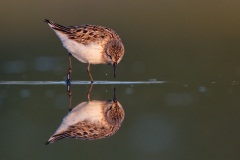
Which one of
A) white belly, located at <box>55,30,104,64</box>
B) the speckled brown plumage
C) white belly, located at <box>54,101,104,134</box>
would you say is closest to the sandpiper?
white belly, located at <box>55,30,104,64</box>

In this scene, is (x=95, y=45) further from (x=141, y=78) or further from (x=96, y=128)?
(x=96, y=128)

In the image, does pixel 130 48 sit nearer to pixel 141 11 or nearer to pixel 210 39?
pixel 210 39

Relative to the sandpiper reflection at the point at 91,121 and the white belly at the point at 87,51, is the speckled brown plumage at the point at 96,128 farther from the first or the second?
the white belly at the point at 87,51

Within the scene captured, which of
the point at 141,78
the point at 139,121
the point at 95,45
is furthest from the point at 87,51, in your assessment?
the point at 139,121

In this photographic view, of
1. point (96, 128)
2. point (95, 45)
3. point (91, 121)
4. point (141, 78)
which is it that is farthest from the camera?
point (141, 78)

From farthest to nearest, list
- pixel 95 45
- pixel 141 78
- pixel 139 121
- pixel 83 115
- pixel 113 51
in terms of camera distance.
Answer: pixel 141 78, pixel 95 45, pixel 113 51, pixel 83 115, pixel 139 121

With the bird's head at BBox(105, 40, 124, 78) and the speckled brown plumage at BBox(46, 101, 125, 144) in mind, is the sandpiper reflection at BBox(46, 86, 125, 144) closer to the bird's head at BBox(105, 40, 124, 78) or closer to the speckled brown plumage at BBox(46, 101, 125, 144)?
the speckled brown plumage at BBox(46, 101, 125, 144)

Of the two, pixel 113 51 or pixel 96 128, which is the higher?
pixel 113 51
